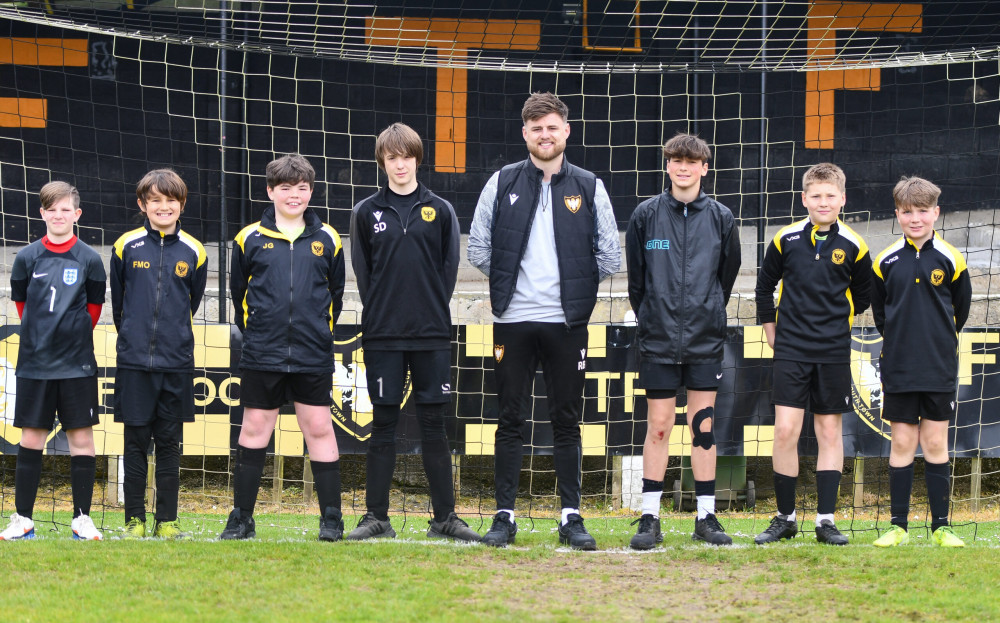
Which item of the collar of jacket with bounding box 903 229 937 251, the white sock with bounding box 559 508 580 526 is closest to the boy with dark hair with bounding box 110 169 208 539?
the white sock with bounding box 559 508 580 526

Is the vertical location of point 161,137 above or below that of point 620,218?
above

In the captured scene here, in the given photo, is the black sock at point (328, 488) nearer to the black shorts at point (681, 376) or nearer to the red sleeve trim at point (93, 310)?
the red sleeve trim at point (93, 310)

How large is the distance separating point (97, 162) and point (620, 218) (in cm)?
451

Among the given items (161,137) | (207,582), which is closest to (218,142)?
(161,137)

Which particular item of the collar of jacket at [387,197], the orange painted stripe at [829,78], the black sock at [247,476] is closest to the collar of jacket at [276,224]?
the collar of jacket at [387,197]

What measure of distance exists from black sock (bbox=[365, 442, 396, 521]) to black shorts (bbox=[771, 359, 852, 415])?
5.89 feet

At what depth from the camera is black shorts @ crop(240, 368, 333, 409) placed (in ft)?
15.3

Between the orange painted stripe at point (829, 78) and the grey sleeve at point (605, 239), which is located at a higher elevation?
the orange painted stripe at point (829, 78)

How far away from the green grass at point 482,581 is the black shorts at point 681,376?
2.34ft

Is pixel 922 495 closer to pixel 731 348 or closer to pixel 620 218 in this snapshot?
pixel 731 348

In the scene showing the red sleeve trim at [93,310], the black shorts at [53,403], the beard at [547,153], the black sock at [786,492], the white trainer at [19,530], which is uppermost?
the beard at [547,153]

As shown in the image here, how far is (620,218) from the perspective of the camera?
9.24 meters

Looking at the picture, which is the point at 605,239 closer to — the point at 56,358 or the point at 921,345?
the point at 921,345

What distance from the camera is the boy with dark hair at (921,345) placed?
4836 mm
